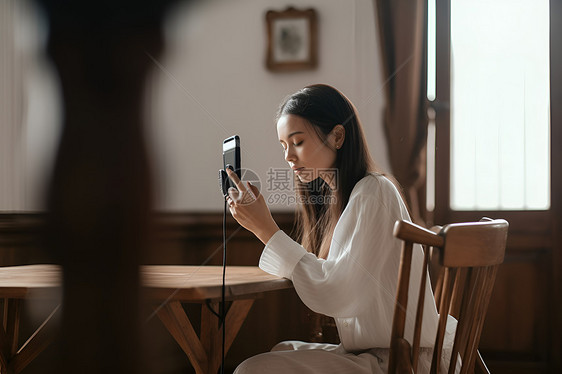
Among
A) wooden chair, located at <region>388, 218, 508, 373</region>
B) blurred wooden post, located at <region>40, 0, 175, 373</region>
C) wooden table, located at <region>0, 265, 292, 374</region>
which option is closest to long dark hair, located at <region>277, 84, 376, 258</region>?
wooden table, located at <region>0, 265, 292, 374</region>

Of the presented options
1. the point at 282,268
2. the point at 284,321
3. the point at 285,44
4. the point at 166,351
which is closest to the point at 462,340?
the point at 282,268

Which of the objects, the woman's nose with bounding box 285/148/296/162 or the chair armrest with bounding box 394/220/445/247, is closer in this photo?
the chair armrest with bounding box 394/220/445/247

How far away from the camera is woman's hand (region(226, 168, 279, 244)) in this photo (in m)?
1.12

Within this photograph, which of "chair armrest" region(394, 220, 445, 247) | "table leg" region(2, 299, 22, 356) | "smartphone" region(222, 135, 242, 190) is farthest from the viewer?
"table leg" region(2, 299, 22, 356)

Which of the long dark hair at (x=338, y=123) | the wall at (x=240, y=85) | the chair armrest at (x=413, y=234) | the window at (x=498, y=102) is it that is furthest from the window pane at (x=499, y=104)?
the chair armrest at (x=413, y=234)

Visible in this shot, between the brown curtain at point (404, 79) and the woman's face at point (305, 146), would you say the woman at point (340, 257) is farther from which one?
the brown curtain at point (404, 79)

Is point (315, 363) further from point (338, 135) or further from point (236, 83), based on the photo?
point (236, 83)

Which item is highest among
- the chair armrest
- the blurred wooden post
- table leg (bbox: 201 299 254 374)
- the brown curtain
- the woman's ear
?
the brown curtain

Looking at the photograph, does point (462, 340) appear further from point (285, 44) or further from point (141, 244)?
point (285, 44)

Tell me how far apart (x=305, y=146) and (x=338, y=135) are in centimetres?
9

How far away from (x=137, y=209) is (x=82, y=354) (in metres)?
0.11

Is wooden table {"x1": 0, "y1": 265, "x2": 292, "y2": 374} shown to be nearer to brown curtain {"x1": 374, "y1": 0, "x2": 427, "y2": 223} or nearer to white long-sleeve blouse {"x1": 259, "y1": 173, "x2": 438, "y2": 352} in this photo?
white long-sleeve blouse {"x1": 259, "y1": 173, "x2": 438, "y2": 352}

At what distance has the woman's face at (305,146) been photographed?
1289mm

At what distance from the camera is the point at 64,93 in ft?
1.03
